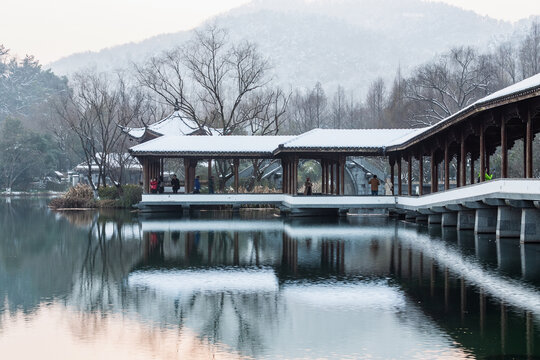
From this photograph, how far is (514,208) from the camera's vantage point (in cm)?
2236

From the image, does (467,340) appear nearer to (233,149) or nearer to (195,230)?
(195,230)

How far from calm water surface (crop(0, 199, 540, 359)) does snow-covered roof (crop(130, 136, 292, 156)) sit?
50.2ft

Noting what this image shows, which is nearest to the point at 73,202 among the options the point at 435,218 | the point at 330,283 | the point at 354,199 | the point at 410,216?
the point at 354,199

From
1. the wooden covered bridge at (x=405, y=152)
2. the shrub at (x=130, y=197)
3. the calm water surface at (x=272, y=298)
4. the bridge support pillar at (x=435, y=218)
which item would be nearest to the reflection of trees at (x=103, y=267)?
the calm water surface at (x=272, y=298)

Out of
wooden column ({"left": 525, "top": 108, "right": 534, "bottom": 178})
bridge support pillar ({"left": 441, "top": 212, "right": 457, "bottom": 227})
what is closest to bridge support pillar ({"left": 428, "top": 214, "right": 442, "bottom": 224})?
bridge support pillar ({"left": 441, "top": 212, "right": 457, "bottom": 227})

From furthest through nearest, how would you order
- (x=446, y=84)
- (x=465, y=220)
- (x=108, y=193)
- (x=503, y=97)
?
(x=446, y=84) < (x=108, y=193) < (x=465, y=220) < (x=503, y=97)

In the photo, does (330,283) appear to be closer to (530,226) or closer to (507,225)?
(530,226)

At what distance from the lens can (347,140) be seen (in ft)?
123

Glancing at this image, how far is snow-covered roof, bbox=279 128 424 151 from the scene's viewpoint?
36125mm

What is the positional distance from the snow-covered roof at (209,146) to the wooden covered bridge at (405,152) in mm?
47

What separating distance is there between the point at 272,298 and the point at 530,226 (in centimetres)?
1010

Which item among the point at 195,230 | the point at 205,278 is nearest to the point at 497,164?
the point at 195,230

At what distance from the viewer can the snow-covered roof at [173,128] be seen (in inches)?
2085

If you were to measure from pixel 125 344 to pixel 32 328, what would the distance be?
1840 mm
